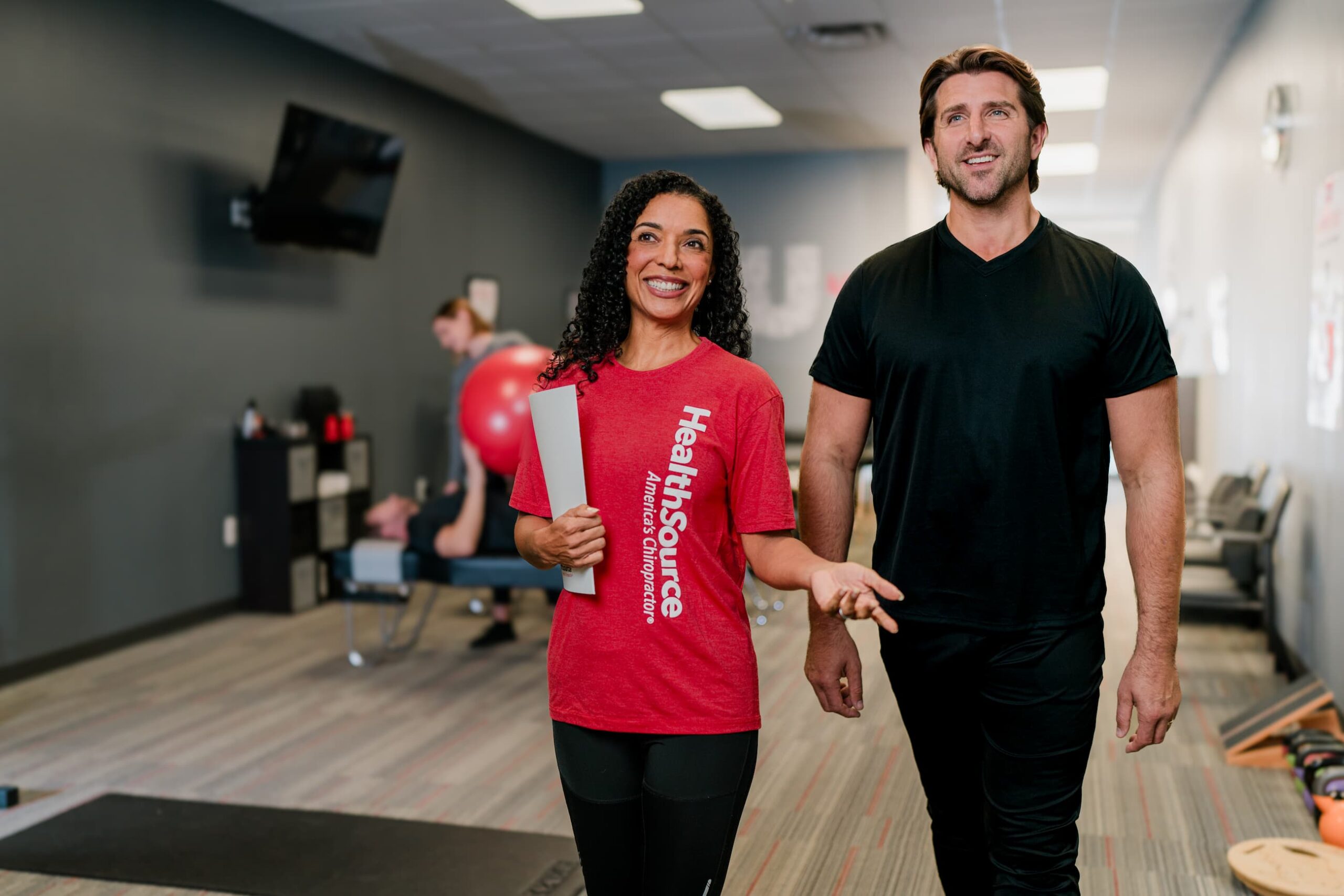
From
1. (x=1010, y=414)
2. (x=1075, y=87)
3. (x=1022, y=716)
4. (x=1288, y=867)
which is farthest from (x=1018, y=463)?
(x=1075, y=87)

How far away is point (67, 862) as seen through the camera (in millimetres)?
2896

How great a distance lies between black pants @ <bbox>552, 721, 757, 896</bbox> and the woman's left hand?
0.27 meters

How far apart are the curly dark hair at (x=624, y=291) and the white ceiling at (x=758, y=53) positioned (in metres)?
4.45

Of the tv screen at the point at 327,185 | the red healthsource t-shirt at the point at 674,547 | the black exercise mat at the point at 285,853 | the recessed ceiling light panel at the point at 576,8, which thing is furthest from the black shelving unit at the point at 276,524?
the red healthsource t-shirt at the point at 674,547

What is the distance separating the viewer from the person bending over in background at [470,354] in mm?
5289

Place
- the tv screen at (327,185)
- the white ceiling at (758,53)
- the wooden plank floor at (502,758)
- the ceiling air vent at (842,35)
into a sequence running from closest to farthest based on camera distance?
1. the wooden plank floor at (502,758)
2. the tv screen at (327,185)
3. the white ceiling at (758,53)
4. the ceiling air vent at (842,35)

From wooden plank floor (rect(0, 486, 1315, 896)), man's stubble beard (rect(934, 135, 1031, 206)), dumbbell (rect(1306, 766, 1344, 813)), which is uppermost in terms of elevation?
man's stubble beard (rect(934, 135, 1031, 206))

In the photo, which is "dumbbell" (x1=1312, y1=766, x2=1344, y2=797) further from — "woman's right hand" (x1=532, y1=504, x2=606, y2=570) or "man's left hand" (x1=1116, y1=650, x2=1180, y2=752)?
"woman's right hand" (x1=532, y1=504, x2=606, y2=570)

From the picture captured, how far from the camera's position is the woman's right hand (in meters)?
1.55

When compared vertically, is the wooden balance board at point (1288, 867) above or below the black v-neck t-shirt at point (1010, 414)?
below

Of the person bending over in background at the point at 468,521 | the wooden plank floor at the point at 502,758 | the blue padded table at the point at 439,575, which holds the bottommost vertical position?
the wooden plank floor at the point at 502,758

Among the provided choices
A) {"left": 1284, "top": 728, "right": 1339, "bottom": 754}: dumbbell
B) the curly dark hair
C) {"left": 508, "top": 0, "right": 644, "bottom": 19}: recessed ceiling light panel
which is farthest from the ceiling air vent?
the curly dark hair

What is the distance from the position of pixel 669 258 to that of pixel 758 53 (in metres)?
5.55

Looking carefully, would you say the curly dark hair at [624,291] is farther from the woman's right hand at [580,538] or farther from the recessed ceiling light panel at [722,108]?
the recessed ceiling light panel at [722,108]
